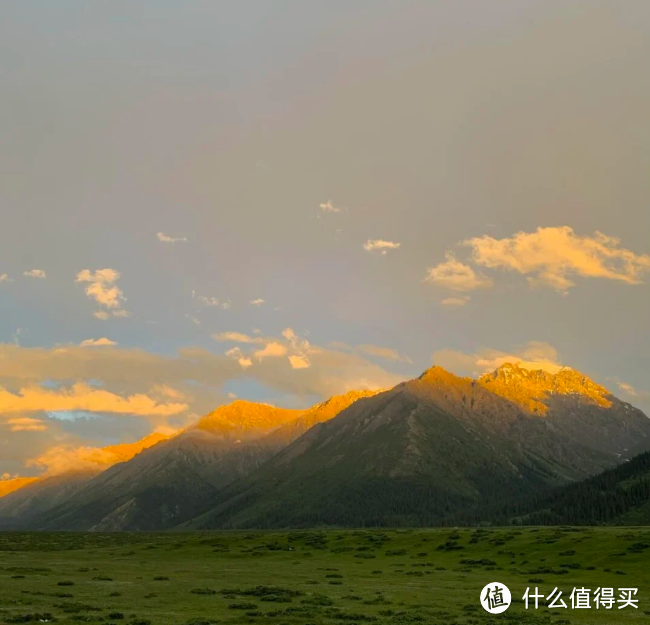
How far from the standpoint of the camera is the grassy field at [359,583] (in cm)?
4400

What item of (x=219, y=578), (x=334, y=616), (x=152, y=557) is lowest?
(x=152, y=557)

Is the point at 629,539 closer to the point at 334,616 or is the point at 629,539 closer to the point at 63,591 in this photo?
the point at 334,616

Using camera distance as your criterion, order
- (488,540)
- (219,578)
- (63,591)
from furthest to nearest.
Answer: (488,540) → (219,578) → (63,591)

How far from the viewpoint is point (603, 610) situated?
51344 millimetres

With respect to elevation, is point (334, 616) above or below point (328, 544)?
above

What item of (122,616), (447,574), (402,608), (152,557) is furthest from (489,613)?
(152,557)

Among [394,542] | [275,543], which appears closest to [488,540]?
[394,542]

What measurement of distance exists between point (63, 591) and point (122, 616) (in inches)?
781

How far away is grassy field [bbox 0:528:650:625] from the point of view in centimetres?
4400

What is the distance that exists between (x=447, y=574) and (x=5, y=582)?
5380cm

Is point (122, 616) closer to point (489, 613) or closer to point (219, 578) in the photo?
point (489, 613)

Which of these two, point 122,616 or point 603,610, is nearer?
point 122,616

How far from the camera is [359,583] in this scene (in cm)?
6956

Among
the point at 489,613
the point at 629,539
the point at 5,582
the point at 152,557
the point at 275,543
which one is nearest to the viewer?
the point at 489,613
